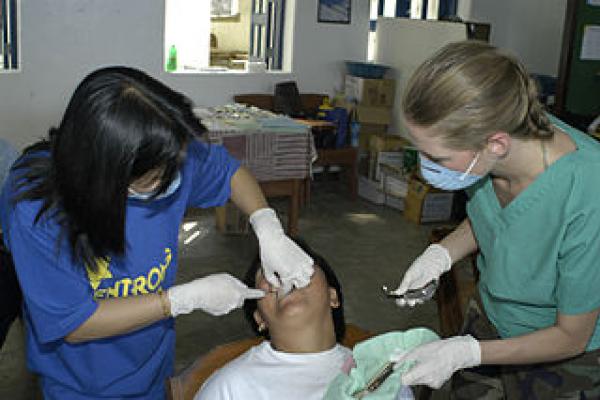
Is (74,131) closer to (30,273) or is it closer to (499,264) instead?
(30,273)

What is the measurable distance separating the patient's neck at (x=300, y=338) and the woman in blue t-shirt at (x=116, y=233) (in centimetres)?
13

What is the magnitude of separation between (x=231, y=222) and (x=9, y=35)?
1.97 m

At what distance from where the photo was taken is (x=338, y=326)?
1993mm

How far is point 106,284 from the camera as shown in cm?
151

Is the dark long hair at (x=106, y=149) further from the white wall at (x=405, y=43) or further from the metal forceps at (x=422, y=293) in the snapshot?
the white wall at (x=405, y=43)

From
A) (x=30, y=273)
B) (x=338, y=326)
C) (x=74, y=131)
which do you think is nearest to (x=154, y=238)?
(x=30, y=273)

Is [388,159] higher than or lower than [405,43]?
lower

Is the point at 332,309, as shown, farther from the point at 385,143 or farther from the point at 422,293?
the point at 385,143

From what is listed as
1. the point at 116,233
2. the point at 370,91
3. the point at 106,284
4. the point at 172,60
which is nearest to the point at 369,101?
the point at 370,91

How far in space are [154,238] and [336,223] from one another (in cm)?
365

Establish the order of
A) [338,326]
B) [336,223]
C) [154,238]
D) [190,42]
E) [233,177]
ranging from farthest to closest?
[190,42] < [336,223] < [338,326] < [233,177] < [154,238]

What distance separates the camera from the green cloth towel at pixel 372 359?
1499mm

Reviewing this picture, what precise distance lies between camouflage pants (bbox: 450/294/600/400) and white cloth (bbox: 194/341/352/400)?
1.05 feet

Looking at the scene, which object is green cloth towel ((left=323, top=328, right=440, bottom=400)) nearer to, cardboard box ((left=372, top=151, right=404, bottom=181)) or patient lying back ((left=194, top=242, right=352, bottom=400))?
patient lying back ((left=194, top=242, right=352, bottom=400))
